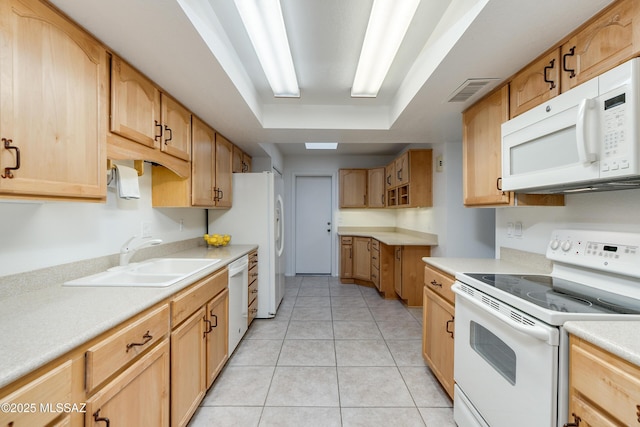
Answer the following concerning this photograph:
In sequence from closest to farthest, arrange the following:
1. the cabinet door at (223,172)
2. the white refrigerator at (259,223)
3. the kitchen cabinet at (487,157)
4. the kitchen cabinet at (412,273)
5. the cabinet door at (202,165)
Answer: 1. the kitchen cabinet at (487,157)
2. the cabinet door at (202,165)
3. the cabinet door at (223,172)
4. the white refrigerator at (259,223)
5. the kitchen cabinet at (412,273)

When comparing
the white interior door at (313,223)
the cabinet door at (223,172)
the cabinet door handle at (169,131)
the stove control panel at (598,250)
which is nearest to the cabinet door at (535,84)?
the stove control panel at (598,250)

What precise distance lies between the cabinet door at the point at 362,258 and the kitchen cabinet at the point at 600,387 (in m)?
3.76

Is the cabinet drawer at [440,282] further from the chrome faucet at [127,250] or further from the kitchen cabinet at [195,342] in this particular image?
the chrome faucet at [127,250]

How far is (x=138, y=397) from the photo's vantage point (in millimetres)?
1107

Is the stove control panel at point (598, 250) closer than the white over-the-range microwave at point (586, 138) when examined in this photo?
No

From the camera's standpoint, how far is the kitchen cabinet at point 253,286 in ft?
9.46

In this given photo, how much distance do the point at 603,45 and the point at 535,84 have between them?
1.17ft

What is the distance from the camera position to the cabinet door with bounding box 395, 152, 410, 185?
3.78 metres

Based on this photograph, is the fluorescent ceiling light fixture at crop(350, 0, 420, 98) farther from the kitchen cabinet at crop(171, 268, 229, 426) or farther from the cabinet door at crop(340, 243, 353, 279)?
the cabinet door at crop(340, 243, 353, 279)

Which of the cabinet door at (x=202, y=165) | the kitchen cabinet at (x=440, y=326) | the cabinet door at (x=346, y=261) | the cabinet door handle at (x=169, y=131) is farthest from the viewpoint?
the cabinet door at (x=346, y=261)

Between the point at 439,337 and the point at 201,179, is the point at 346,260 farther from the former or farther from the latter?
the point at 201,179

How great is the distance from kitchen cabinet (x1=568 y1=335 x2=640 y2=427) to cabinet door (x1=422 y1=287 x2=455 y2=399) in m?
0.81

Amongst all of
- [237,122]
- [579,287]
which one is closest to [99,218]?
[237,122]

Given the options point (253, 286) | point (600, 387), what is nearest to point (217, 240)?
point (253, 286)
